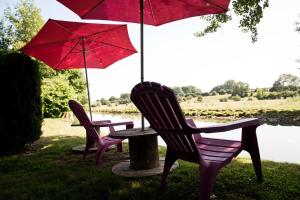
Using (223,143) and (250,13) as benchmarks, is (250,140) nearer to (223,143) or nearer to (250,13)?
(223,143)

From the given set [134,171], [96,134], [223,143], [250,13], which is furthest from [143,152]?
[250,13]

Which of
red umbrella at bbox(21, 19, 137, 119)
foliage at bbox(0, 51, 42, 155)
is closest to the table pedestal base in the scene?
red umbrella at bbox(21, 19, 137, 119)

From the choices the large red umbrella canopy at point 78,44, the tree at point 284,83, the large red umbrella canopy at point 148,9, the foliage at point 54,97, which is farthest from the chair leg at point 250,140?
the tree at point 284,83

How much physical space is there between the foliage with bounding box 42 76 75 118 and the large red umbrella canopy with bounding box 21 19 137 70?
6.63 metres

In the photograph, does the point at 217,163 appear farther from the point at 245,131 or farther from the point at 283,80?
the point at 283,80

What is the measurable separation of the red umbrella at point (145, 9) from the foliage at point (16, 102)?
255 centimetres

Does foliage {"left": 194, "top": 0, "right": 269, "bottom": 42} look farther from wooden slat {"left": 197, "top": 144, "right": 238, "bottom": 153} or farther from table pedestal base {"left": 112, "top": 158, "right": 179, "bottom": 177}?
wooden slat {"left": 197, "top": 144, "right": 238, "bottom": 153}

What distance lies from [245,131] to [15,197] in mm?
2440

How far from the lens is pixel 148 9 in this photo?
3.97 metres

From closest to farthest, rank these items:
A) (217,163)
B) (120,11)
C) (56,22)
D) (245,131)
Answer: (217,163), (245,131), (120,11), (56,22)

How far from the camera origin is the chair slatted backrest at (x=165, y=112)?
2.20 metres

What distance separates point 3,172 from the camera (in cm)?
396

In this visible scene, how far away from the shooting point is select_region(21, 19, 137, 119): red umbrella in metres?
4.84

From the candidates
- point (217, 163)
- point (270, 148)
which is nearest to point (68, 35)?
point (217, 163)
